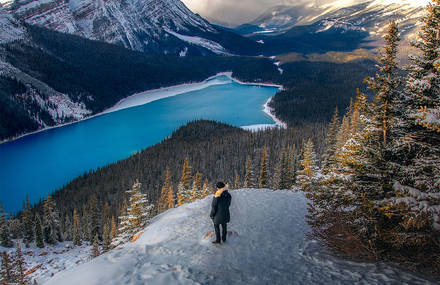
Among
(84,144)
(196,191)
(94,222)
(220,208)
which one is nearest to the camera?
(220,208)

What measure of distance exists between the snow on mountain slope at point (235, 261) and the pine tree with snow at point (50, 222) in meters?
47.9

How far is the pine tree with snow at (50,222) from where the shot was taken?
171 feet

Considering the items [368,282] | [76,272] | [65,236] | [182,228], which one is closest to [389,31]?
[368,282]

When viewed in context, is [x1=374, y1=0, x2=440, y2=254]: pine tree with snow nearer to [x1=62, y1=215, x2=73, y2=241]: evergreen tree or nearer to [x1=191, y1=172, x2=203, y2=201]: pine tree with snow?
[x1=191, y1=172, x2=203, y2=201]: pine tree with snow

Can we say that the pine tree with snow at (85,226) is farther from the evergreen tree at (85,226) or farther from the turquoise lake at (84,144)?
the turquoise lake at (84,144)

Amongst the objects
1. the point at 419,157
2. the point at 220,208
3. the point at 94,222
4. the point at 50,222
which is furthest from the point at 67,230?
the point at 419,157

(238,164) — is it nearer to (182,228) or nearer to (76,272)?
(182,228)

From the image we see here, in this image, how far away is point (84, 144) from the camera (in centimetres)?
12962

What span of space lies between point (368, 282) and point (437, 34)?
8.18 meters

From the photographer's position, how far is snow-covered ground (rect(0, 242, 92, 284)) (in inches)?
1686

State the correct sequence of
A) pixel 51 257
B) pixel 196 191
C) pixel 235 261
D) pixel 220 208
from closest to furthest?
1. pixel 235 261
2. pixel 220 208
3. pixel 196 191
4. pixel 51 257

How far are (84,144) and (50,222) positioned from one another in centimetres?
8458

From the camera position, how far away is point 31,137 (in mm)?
140875

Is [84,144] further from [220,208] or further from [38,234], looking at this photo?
[220,208]
